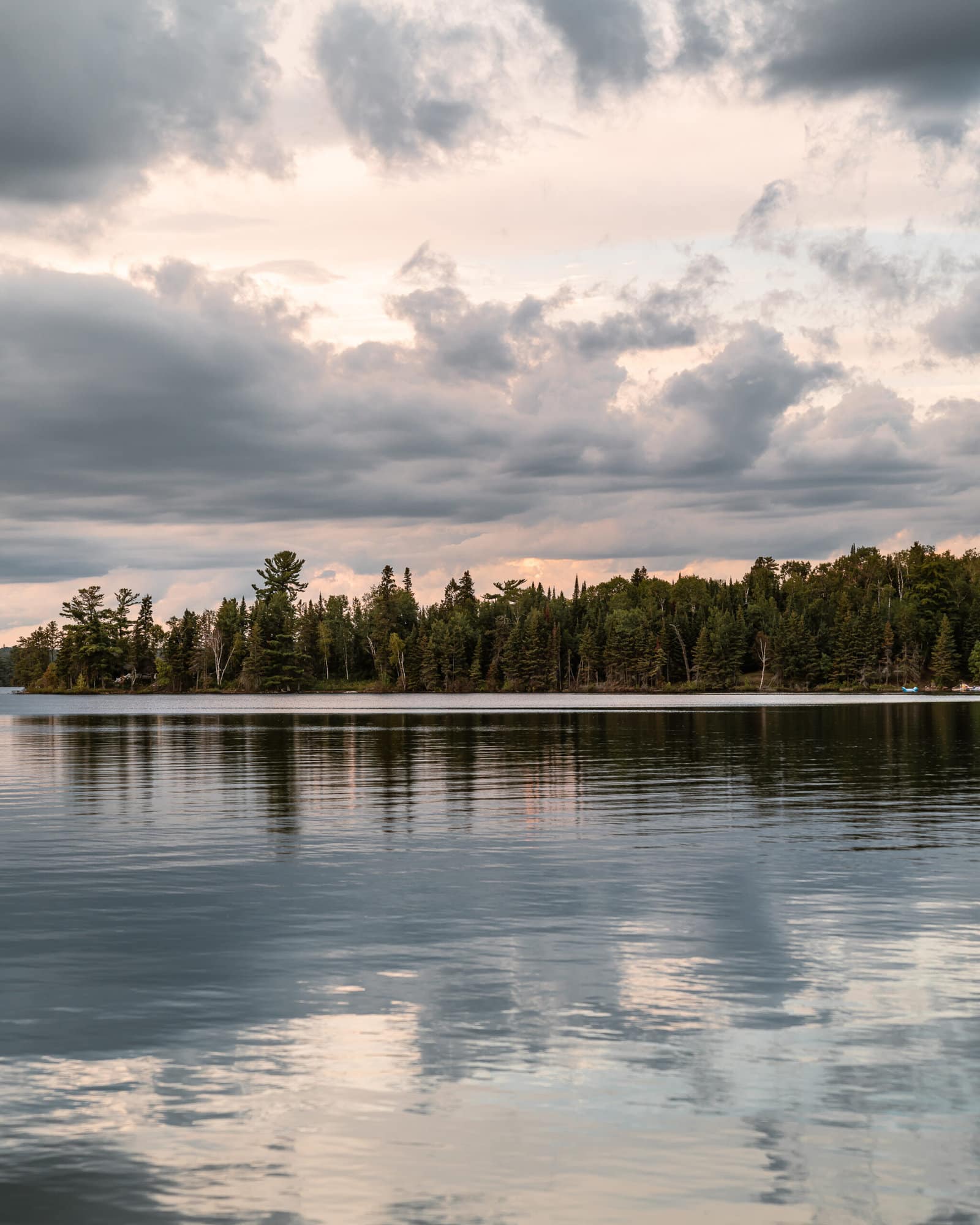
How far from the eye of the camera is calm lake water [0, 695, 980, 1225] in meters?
11.1

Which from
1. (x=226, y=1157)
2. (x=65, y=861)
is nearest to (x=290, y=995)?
(x=226, y=1157)

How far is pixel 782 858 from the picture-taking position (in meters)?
30.0

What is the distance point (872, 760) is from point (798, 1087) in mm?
51096

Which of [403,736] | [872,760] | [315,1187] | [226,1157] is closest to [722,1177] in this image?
[315,1187]

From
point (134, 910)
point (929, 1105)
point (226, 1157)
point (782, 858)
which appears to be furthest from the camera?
point (782, 858)

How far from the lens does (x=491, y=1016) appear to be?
53.1 ft

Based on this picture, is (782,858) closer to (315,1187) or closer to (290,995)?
(290,995)

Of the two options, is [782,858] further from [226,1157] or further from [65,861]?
[226,1157]

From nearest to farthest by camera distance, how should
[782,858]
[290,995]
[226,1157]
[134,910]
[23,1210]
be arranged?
[23,1210], [226,1157], [290,995], [134,910], [782,858]

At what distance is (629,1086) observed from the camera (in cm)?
1345

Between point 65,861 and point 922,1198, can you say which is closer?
point 922,1198

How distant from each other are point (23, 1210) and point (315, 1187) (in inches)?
101

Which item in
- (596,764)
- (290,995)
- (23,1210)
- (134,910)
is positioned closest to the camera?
(23,1210)

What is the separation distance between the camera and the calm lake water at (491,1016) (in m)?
11.1
